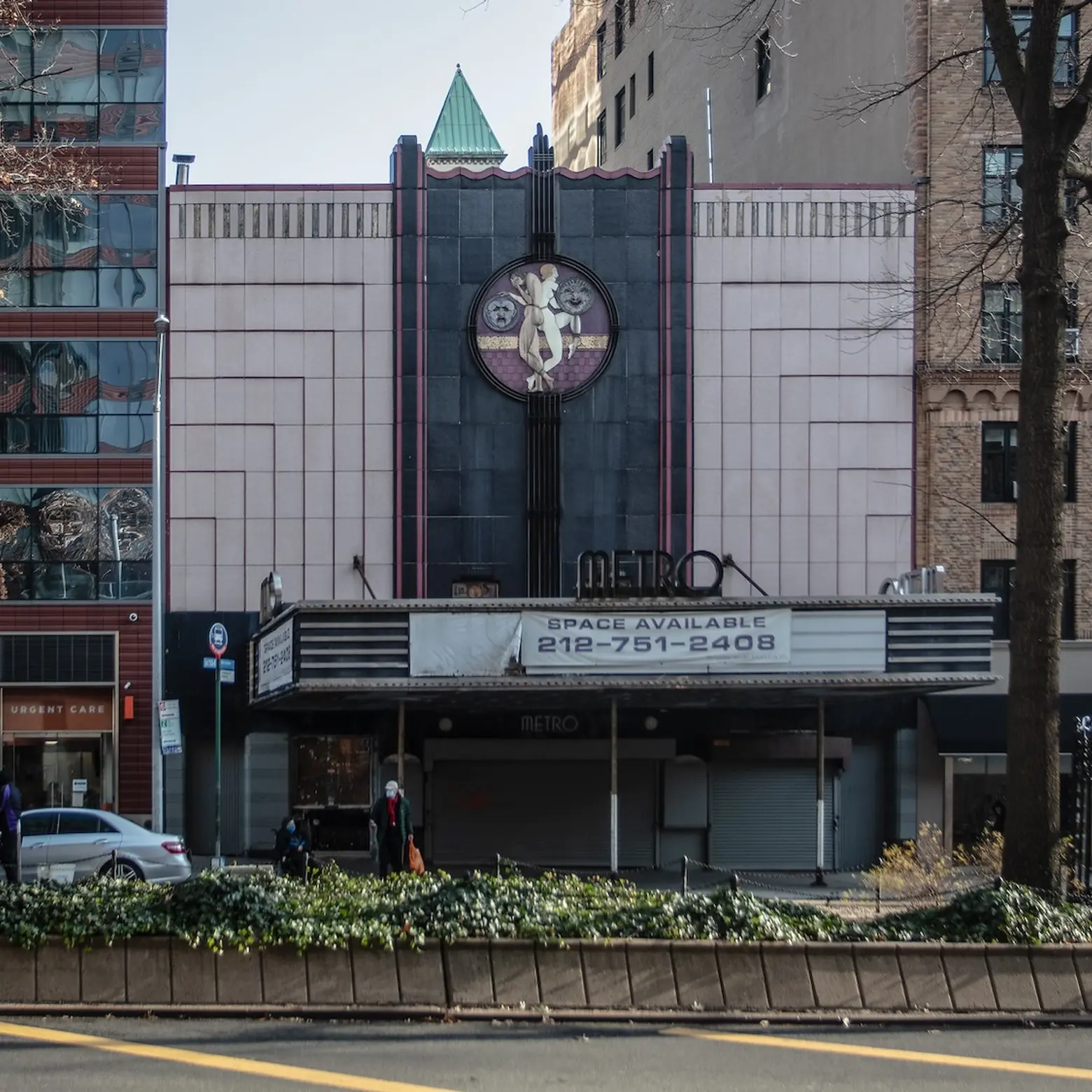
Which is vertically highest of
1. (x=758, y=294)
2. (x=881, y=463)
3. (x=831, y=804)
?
(x=758, y=294)

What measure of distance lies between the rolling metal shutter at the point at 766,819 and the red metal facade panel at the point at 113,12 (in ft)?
63.4

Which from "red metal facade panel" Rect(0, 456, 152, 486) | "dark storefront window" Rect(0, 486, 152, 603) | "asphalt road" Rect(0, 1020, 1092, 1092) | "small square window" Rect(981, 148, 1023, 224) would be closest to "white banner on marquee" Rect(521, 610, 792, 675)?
"dark storefront window" Rect(0, 486, 152, 603)

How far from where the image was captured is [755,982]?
14914 mm

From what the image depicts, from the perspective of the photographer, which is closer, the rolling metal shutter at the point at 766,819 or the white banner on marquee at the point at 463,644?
the white banner on marquee at the point at 463,644

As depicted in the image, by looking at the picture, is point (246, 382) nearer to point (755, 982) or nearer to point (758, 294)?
point (758, 294)

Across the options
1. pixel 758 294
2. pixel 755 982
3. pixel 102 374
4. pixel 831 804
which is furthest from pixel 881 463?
pixel 755 982

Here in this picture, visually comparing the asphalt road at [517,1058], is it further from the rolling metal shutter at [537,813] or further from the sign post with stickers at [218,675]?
the rolling metal shutter at [537,813]

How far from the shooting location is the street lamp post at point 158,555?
3103cm

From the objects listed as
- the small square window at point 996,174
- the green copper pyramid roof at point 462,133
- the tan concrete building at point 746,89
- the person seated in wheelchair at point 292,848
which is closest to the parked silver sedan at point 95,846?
the person seated in wheelchair at point 292,848

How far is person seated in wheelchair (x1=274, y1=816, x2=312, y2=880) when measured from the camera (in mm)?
26906

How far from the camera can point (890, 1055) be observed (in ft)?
43.7

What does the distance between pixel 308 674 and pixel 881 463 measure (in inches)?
524

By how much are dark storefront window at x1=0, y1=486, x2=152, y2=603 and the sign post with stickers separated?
2.24m

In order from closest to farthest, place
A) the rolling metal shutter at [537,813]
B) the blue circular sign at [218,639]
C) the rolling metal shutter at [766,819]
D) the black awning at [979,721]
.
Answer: the blue circular sign at [218,639]
the black awning at [979,721]
the rolling metal shutter at [537,813]
the rolling metal shutter at [766,819]
